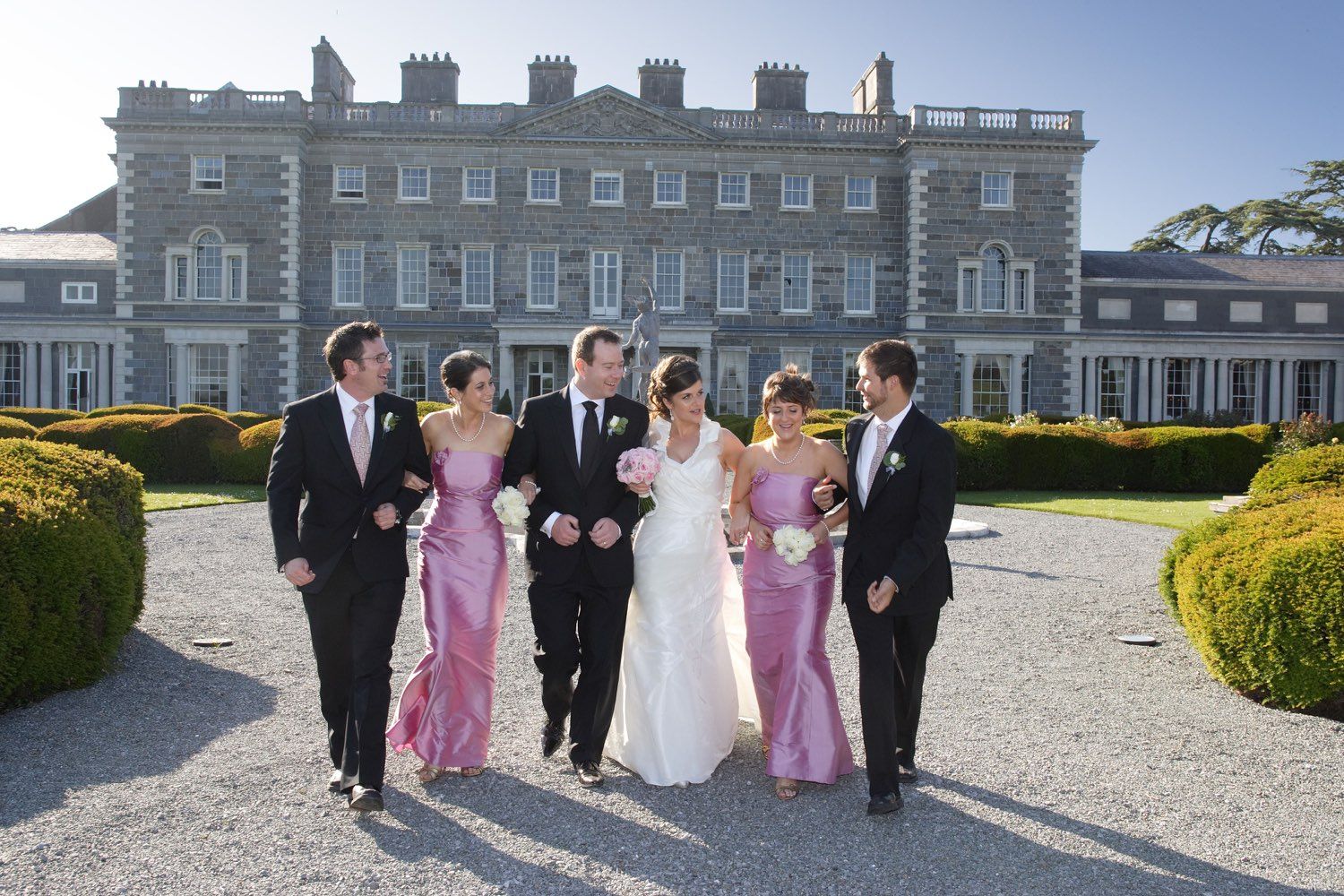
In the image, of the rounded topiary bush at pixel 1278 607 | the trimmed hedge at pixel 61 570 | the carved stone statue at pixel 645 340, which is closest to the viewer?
the trimmed hedge at pixel 61 570

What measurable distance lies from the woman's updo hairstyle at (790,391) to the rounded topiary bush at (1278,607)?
2867 mm

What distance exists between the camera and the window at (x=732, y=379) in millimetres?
32875

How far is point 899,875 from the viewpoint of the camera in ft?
12.0

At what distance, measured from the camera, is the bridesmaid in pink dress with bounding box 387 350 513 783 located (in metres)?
4.68

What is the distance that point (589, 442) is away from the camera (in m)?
4.89

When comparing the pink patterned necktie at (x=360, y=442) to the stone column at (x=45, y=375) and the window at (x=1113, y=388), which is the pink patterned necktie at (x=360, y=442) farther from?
the stone column at (x=45, y=375)

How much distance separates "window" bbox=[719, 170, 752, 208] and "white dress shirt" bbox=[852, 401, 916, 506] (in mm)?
29366

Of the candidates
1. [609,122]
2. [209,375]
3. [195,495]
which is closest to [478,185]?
[609,122]

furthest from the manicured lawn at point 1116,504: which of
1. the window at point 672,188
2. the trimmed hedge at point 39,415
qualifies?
the trimmed hedge at point 39,415

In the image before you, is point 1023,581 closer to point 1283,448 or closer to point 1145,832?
point 1145,832

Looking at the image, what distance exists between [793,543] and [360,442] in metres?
1.96

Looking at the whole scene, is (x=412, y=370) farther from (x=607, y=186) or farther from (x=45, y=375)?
(x=45, y=375)

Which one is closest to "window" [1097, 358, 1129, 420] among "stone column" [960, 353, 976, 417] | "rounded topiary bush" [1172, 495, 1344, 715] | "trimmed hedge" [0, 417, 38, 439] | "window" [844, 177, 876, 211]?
"stone column" [960, 353, 976, 417]

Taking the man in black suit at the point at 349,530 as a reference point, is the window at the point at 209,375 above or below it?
above
